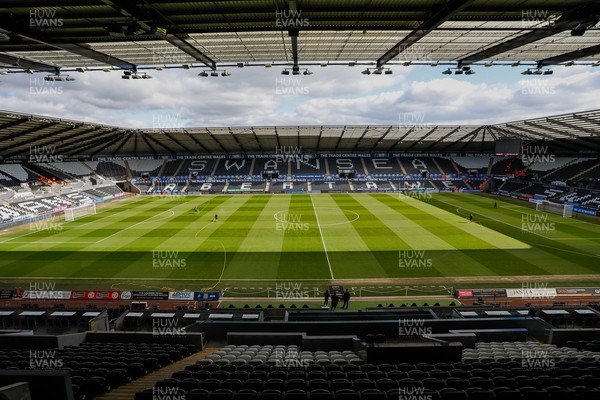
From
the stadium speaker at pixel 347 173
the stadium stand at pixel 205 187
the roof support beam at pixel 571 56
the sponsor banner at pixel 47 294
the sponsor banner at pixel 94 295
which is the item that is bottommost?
the sponsor banner at pixel 47 294

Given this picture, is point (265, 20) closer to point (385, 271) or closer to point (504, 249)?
point (385, 271)

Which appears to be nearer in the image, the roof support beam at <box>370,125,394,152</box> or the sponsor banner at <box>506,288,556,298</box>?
the sponsor banner at <box>506,288,556,298</box>

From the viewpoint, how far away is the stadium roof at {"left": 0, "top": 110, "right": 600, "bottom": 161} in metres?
47.5

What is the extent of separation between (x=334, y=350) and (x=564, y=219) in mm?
46307

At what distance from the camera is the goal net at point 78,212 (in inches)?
1796

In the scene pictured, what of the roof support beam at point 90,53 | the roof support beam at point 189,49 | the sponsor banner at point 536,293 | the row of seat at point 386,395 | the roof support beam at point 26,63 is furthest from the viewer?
the sponsor banner at point 536,293

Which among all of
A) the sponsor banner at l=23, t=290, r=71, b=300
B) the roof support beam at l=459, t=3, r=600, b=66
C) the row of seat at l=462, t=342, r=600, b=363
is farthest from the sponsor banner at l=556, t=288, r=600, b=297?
the sponsor banner at l=23, t=290, r=71, b=300

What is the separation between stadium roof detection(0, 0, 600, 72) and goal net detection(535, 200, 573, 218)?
3834cm

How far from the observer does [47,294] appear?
21141mm

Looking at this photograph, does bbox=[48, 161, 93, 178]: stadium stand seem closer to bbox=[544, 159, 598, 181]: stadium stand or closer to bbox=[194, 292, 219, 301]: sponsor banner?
bbox=[194, 292, 219, 301]: sponsor banner

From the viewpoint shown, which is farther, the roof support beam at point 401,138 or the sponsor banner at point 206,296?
the roof support beam at point 401,138

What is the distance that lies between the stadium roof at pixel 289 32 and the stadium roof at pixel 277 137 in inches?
1335

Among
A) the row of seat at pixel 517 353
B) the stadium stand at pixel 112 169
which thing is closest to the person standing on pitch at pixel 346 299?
the row of seat at pixel 517 353

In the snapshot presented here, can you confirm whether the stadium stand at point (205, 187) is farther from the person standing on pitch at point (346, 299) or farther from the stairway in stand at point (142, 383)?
the stairway in stand at point (142, 383)
